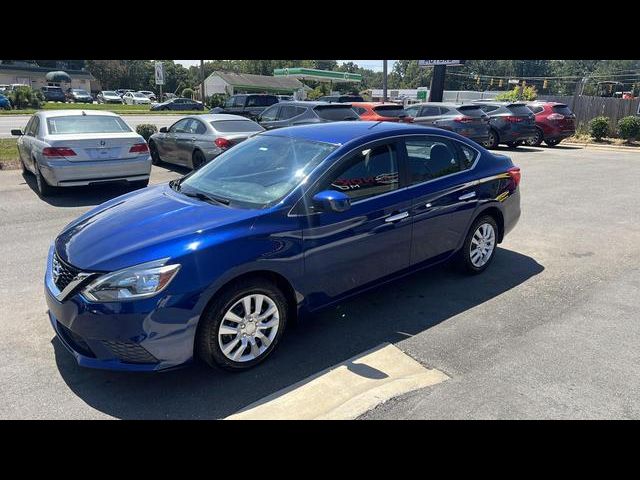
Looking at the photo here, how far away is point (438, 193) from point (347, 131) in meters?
1.02

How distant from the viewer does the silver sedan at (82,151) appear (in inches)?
318

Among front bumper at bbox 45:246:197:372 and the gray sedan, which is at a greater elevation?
the gray sedan

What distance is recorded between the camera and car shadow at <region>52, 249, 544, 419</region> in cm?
310

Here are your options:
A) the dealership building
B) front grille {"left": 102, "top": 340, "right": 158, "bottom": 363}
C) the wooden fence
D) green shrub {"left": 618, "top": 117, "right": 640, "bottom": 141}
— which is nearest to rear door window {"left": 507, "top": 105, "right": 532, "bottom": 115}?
green shrub {"left": 618, "top": 117, "right": 640, "bottom": 141}

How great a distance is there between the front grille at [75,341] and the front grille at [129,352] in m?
0.18

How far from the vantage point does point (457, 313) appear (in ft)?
14.2

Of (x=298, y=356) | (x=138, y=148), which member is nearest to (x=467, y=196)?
(x=298, y=356)

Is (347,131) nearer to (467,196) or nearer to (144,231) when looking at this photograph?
(467,196)

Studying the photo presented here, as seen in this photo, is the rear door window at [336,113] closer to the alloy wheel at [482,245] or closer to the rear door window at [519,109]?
the rear door window at [519,109]

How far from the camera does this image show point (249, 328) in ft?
11.1

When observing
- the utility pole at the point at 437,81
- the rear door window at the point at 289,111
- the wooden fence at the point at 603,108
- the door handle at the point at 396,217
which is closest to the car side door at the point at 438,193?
the door handle at the point at 396,217

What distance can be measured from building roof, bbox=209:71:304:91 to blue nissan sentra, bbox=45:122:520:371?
6657cm

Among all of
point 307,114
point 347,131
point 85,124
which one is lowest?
point 347,131

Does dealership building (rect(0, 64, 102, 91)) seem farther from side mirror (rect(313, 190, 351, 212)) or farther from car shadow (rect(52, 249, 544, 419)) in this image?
side mirror (rect(313, 190, 351, 212))
